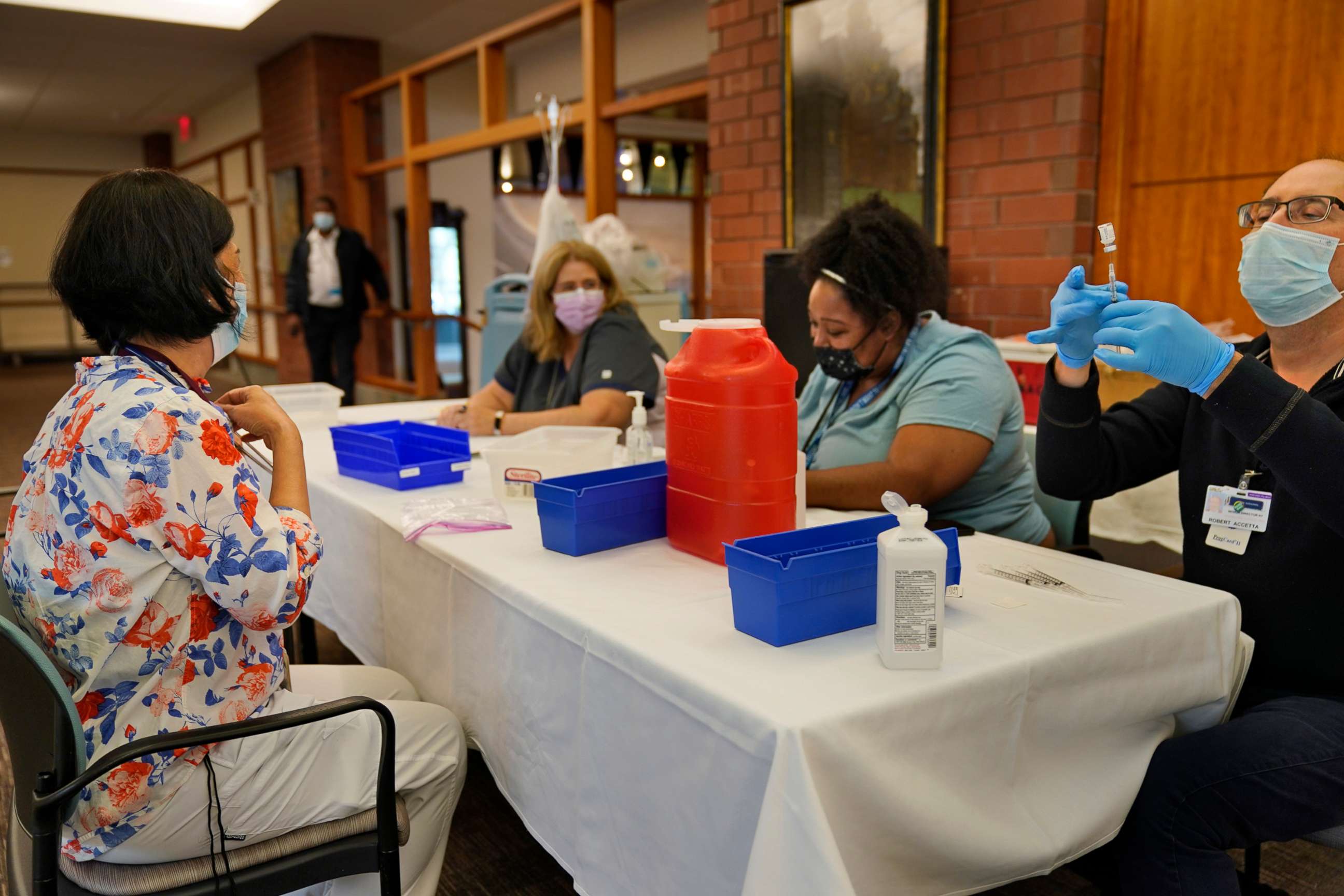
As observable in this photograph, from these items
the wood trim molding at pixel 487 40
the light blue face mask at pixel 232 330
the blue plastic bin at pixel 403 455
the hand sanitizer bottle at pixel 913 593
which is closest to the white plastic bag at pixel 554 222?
the wood trim molding at pixel 487 40

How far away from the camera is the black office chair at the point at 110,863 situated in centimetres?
101

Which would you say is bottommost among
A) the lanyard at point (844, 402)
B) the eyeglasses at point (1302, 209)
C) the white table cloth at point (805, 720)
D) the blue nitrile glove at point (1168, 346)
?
the white table cloth at point (805, 720)

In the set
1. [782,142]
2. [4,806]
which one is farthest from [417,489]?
[782,142]

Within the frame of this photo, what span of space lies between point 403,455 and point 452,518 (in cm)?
46

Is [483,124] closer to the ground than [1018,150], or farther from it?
farther from it

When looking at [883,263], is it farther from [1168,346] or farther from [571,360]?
[571,360]

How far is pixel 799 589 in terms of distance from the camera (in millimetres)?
1104

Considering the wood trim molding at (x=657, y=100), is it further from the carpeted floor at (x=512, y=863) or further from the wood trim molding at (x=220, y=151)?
the wood trim molding at (x=220, y=151)

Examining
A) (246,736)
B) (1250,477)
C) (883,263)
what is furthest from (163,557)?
(1250,477)

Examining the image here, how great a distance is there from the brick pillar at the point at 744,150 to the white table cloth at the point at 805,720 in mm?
2786

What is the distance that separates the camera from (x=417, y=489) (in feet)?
6.64

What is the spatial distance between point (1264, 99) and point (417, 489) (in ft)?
8.39

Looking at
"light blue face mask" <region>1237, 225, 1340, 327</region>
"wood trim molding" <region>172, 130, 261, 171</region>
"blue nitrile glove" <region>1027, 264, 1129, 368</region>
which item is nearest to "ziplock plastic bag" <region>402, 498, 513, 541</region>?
"blue nitrile glove" <region>1027, 264, 1129, 368</region>

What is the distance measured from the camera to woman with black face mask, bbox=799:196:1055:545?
1772 millimetres
